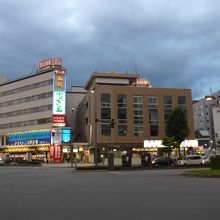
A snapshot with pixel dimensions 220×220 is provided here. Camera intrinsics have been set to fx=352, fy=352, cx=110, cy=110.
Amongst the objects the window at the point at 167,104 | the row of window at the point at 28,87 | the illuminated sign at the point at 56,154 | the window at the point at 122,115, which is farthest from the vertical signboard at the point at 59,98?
the window at the point at 167,104

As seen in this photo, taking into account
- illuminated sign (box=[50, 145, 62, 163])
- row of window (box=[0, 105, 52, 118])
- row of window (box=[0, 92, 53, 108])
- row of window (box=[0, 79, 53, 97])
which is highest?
row of window (box=[0, 79, 53, 97])

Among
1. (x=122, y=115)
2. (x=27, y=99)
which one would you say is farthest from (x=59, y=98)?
(x=27, y=99)

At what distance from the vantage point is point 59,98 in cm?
7850

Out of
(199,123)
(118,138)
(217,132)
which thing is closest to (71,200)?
(217,132)

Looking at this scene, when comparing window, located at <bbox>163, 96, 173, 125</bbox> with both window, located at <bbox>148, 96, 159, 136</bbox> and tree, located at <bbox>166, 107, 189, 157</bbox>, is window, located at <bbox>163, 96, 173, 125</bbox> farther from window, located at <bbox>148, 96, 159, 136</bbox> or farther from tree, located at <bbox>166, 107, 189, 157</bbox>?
tree, located at <bbox>166, 107, 189, 157</bbox>

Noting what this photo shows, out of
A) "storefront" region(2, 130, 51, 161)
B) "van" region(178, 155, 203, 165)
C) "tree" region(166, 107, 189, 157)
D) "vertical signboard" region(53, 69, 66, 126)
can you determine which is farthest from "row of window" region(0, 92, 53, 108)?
"van" region(178, 155, 203, 165)

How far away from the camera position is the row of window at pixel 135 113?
7662 centimetres

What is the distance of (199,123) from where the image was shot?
466ft

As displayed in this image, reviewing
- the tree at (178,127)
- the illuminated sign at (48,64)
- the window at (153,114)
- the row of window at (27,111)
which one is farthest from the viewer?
the illuminated sign at (48,64)

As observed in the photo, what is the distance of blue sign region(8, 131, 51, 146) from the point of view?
Result: 85.1 meters

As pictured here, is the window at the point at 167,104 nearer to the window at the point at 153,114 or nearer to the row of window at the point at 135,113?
the row of window at the point at 135,113

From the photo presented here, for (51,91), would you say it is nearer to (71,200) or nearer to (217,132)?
(217,132)

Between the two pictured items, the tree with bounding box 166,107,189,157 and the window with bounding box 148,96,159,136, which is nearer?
the tree with bounding box 166,107,189,157

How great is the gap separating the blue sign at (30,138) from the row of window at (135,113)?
16.4 m
